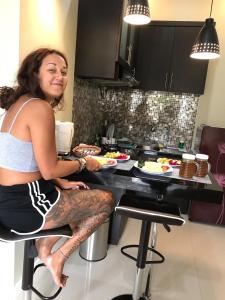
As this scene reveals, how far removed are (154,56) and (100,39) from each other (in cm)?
117

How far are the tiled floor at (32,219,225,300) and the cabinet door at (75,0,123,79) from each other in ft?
5.11

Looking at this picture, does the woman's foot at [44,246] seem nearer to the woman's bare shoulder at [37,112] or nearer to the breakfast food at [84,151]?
the woman's bare shoulder at [37,112]

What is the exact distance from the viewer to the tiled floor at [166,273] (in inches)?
72.6

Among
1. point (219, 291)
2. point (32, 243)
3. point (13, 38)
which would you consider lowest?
point (219, 291)

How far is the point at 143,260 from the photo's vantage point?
4.73 ft

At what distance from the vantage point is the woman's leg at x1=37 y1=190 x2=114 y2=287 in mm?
1198

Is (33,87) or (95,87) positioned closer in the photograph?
(33,87)

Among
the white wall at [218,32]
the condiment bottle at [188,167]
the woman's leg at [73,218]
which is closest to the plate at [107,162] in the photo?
the woman's leg at [73,218]

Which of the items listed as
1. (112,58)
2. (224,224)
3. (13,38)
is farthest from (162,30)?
(224,224)

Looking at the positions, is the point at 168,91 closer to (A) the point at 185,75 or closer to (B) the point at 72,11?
(A) the point at 185,75

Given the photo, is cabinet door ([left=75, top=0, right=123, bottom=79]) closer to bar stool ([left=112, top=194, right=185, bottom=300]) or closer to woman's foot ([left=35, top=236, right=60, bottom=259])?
bar stool ([left=112, top=194, right=185, bottom=300])

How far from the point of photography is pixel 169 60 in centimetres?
318

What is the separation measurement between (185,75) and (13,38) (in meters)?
2.18

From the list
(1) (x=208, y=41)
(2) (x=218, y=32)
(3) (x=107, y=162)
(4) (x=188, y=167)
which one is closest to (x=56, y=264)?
(3) (x=107, y=162)
